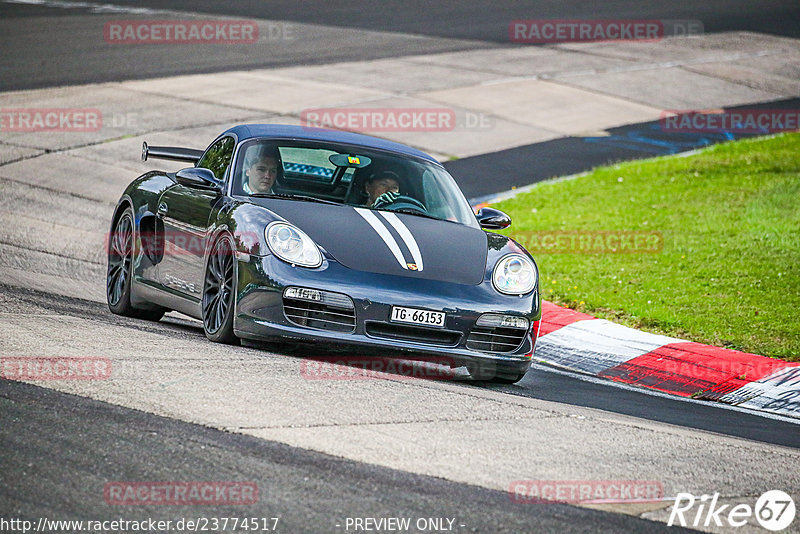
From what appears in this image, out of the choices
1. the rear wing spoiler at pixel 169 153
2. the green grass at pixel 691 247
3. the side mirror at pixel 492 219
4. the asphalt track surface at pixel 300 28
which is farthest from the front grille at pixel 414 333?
the asphalt track surface at pixel 300 28

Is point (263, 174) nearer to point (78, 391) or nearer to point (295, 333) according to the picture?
point (295, 333)

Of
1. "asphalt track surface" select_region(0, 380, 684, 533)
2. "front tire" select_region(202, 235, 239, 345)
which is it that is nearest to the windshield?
"front tire" select_region(202, 235, 239, 345)

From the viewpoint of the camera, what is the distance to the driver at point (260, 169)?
26.2 feet

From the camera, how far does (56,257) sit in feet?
36.4

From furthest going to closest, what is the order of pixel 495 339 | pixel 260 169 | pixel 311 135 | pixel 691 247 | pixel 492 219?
pixel 691 247 < pixel 311 135 < pixel 492 219 < pixel 260 169 < pixel 495 339

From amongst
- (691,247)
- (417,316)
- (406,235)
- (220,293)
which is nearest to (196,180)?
(220,293)

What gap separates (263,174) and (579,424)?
9.97 ft

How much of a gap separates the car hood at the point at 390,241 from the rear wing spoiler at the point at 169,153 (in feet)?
6.42

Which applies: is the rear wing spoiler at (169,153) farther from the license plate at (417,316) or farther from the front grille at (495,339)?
the front grille at (495,339)

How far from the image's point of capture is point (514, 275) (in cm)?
757

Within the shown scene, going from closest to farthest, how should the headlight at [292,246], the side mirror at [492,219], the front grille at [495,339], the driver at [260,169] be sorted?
the headlight at [292,246], the front grille at [495,339], the driver at [260,169], the side mirror at [492,219]

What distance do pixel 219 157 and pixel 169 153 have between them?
1.00 m

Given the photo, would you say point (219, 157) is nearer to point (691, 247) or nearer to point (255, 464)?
point (255, 464)

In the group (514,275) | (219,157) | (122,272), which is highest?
(219,157)
